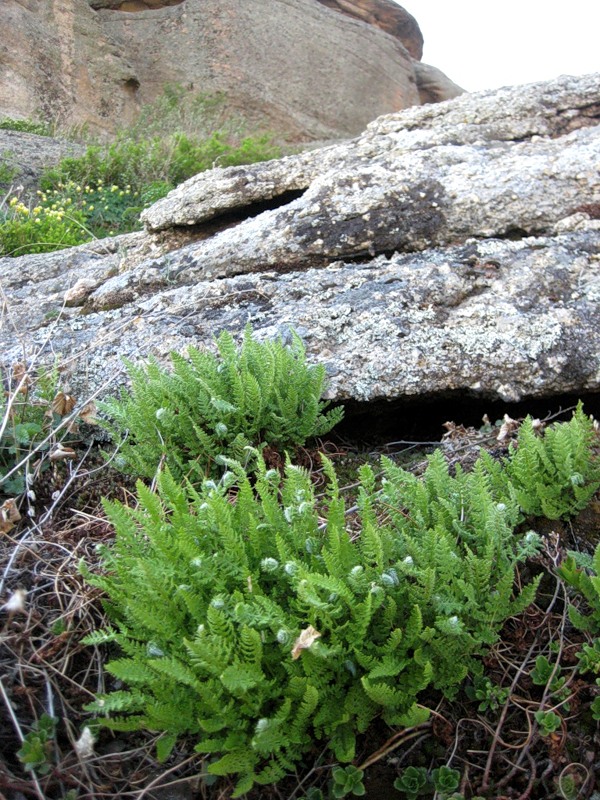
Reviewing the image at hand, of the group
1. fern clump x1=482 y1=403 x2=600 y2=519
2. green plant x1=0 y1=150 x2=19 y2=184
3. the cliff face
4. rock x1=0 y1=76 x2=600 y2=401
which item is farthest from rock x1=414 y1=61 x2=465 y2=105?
fern clump x1=482 y1=403 x2=600 y2=519

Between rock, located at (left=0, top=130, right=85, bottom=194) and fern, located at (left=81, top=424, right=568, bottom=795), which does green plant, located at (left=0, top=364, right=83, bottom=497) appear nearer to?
fern, located at (left=81, top=424, right=568, bottom=795)

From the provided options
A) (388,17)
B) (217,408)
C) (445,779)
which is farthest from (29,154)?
(388,17)

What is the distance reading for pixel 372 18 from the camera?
25.0 m

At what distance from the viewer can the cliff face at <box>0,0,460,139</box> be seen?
1728 centimetres

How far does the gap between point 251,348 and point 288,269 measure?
3.65 ft

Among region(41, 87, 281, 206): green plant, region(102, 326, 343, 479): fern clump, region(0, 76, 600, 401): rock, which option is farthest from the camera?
region(41, 87, 281, 206): green plant

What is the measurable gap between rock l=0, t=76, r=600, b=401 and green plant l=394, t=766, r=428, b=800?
1822 millimetres

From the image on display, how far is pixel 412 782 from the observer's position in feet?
7.14

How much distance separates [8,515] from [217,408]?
983mm

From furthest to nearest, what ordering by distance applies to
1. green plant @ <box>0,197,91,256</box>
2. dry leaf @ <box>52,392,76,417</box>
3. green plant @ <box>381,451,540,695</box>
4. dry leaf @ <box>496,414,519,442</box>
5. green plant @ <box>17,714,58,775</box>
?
green plant @ <box>0,197,91,256</box>, dry leaf @ <box>52,392,76,417</box>, dry leaf @ <box>496,414,519,442</box>, green plant @ <box>381,451,540,695</box>, green plant @ <box>17,714,58,775</box>

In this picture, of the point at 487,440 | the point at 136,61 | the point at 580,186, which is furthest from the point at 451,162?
the point at 136,61

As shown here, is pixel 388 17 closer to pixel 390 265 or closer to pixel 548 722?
pixel 390 265

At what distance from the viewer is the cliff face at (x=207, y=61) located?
1728 cm

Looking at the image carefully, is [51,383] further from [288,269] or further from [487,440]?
[487,440]
